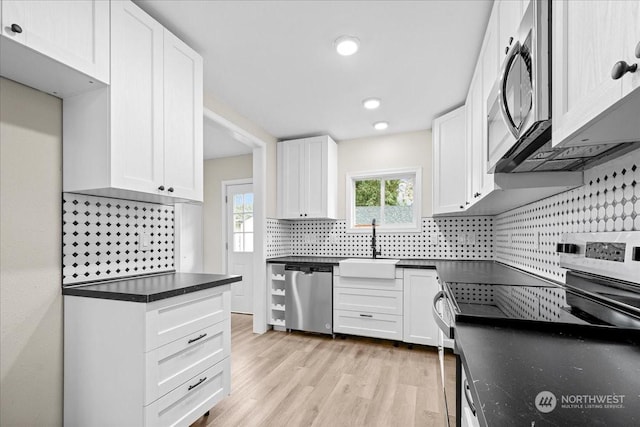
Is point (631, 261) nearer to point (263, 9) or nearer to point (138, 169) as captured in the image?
point (263, 9)

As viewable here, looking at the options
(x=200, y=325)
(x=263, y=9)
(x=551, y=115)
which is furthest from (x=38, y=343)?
(x=551, y=115)

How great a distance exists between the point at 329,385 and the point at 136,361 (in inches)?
55.4

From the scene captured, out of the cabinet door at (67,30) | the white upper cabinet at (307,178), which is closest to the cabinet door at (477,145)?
the white upper cabinet at (307,178)

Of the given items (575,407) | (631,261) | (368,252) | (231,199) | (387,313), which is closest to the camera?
(575,407)

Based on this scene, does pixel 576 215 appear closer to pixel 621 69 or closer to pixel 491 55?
pixel 491 55

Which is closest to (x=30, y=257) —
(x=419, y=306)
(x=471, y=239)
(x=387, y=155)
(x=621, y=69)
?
(x=621, y=69)

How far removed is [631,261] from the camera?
1.02 m

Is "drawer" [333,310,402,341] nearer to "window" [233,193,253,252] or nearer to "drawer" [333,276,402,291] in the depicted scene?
"drawer" [333,276,402,291]

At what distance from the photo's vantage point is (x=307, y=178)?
3764mm

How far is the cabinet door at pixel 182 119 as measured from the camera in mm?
1846

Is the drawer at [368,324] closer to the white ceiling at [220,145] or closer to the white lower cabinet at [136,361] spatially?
the white lower cabinet at [136,361]

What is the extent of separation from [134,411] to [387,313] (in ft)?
7.55

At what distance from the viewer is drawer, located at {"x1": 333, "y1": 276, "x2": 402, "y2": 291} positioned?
10.1 ft

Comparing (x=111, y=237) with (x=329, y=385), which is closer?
(x=111, y=237)
